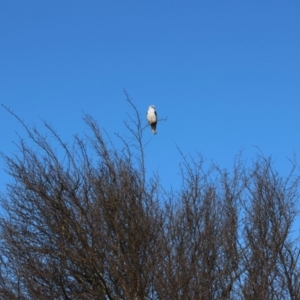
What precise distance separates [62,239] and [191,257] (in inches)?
58.7

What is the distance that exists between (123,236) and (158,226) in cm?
42

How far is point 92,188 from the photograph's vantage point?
7.59m

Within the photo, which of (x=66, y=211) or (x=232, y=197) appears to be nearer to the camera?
(x=66, y=211)

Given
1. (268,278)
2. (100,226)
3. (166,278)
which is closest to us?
(166,278)

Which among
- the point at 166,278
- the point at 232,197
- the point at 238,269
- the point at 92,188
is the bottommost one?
the point at 166,278

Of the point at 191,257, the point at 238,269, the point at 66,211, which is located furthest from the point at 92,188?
the point at 238,269

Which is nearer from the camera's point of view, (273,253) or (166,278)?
(166,278)

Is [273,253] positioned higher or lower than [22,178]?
lower

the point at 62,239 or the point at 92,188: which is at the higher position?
the point at 92,188

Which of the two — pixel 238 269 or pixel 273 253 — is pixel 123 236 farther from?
pixel 273 253

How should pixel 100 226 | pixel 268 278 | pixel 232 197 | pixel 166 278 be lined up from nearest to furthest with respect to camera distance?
pixel 166 278 → pixel 100 226 → pixel 268 278 → pixel 232 197

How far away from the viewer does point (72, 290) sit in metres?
7.47

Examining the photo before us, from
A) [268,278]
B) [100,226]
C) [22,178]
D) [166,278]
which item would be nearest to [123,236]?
[100,226]

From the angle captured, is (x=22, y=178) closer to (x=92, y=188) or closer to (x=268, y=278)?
(x=92, y=188)
